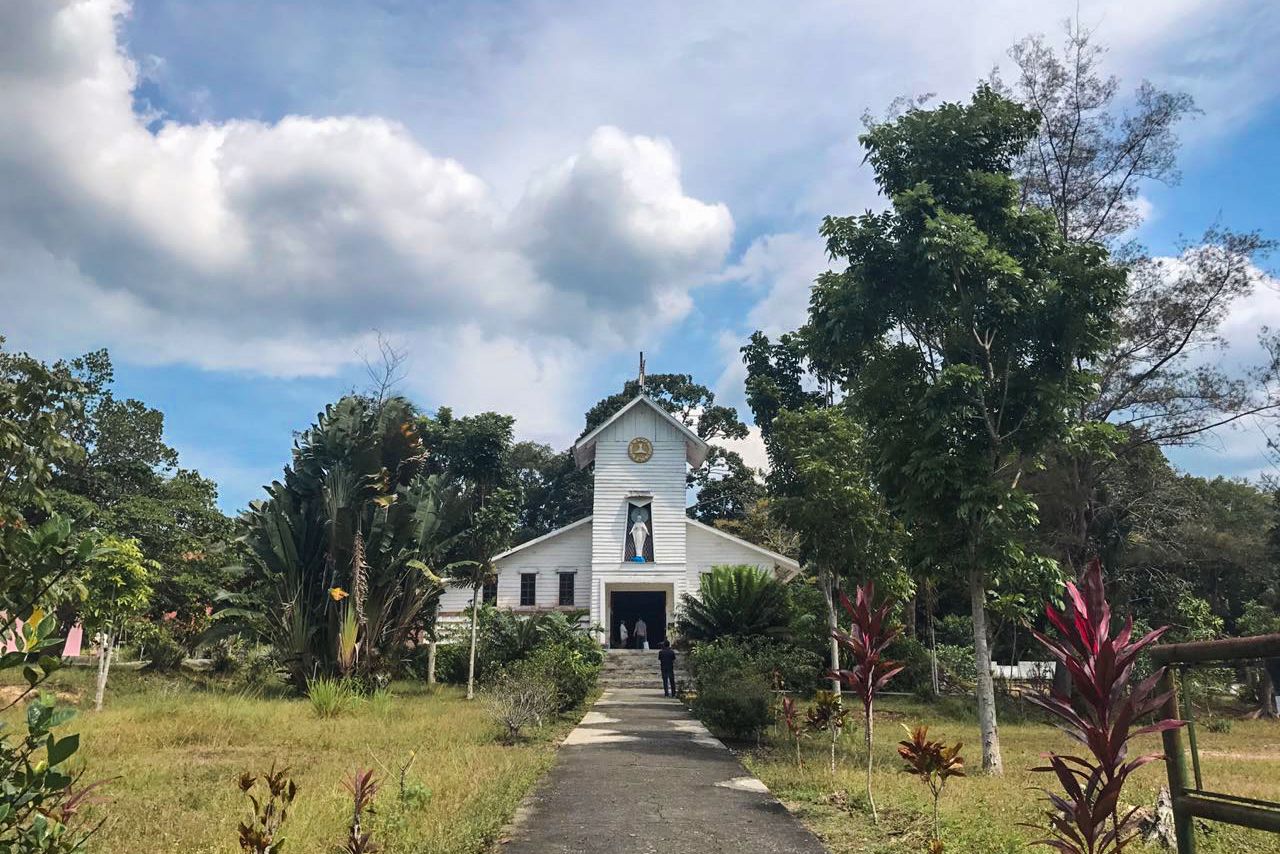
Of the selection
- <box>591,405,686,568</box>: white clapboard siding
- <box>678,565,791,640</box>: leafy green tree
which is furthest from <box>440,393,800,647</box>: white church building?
<box>678,565,791,640</box>: leafy green tree

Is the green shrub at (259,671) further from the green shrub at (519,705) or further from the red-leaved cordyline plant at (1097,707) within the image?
the red-leaved cordyline plant at (1097,707)

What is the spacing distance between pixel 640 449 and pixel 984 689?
19807 mm

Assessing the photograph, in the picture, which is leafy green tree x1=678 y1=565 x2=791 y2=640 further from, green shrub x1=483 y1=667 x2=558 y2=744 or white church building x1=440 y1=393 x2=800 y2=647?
green shrub x1=483 y1=667 x2=558 y2=744

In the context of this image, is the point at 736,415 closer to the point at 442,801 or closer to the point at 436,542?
the point at 436,542

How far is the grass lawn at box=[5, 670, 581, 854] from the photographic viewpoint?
21.2 ft

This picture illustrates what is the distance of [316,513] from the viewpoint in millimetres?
19703

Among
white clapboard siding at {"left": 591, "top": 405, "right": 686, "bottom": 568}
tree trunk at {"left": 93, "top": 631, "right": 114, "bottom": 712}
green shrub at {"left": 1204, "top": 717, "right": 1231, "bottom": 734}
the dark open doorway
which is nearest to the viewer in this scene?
tree trunk at {"left": 93, "top": 631, "right": 114, "bottom": 712}

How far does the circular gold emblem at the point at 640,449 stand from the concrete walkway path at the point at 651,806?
18.0 meters

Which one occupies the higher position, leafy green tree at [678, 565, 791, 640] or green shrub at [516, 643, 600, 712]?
leafy green tree at [678, 565, 791, 640]

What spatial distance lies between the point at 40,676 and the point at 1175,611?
25650 millimetres

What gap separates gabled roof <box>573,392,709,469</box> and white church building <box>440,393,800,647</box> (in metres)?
0.06

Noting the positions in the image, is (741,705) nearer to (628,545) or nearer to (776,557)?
(628,545)

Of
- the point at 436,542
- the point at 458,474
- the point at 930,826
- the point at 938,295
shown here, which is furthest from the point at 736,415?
the point at 930,826

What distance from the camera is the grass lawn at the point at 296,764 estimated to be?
21.2 ft
